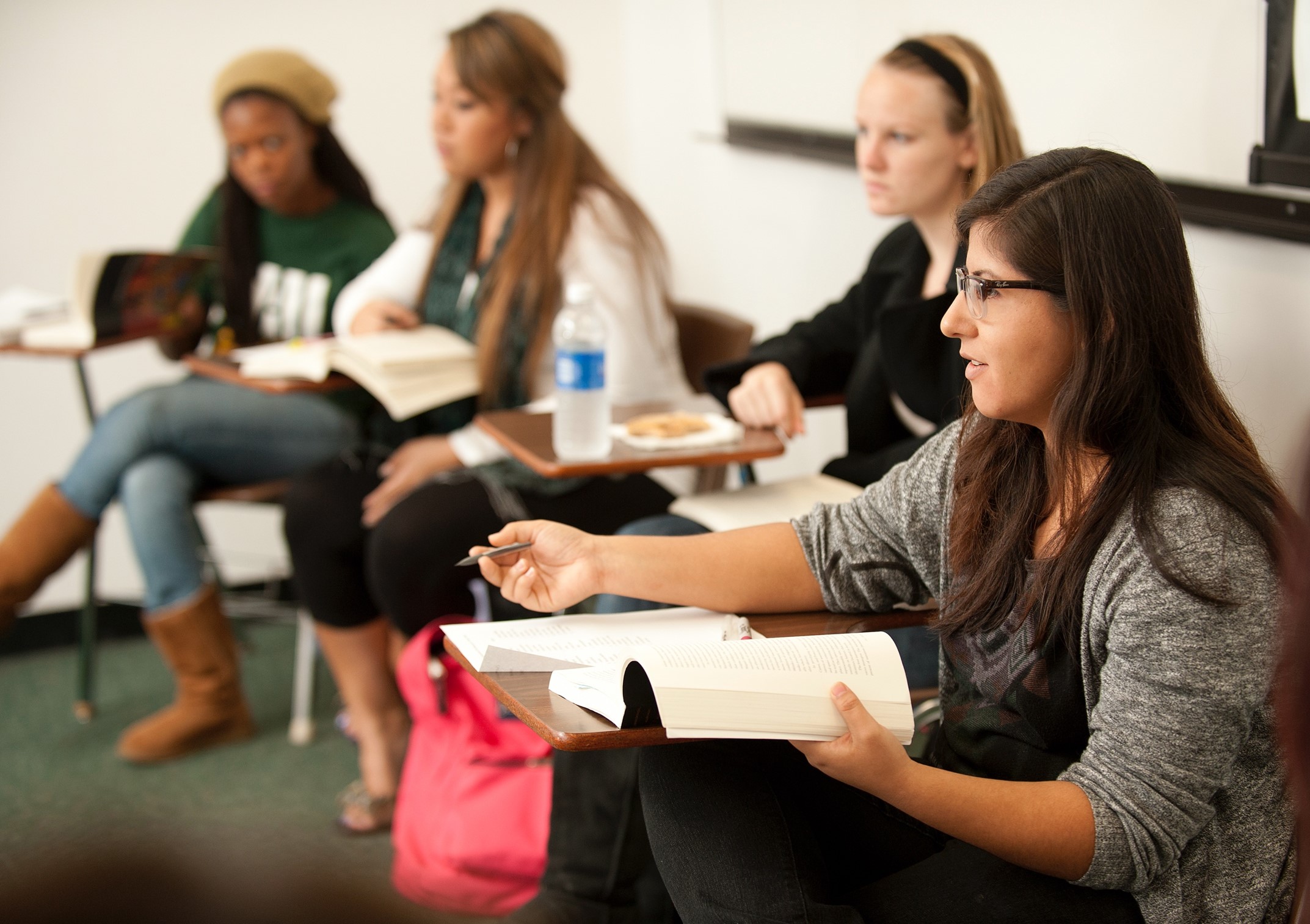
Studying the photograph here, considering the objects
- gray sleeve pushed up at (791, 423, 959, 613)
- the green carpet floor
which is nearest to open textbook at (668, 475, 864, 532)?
gray sleeve pushed up at (791, 423, 959, 613)

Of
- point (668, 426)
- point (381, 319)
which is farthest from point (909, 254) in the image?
point (381, 319)

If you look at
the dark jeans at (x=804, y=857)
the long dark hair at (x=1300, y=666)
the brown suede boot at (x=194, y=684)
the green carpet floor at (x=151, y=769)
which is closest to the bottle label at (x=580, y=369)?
the dark jeans at (x=804, y=857)

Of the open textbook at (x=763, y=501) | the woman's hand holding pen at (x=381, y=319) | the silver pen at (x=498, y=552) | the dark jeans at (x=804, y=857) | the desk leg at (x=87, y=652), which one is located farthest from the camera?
the desk leg at (x=87, y=652)

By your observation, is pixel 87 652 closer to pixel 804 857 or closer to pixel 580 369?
pixel 580 369

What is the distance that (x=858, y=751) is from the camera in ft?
3.38

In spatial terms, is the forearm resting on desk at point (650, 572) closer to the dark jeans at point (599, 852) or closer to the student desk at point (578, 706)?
the student desk at point (578, 706)

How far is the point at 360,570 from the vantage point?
8.07 ft

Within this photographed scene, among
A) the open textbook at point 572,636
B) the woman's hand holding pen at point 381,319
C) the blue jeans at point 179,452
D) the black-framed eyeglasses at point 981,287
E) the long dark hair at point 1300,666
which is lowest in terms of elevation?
the blue jeans at point 179,452

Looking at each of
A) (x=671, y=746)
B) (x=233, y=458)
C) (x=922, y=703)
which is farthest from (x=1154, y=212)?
(x=233, y=458)

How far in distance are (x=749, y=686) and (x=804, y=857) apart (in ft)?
0.97

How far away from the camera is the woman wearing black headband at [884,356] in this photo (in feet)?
5.31

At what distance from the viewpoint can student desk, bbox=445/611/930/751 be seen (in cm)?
106

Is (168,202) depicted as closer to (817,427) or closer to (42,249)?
(42,249)

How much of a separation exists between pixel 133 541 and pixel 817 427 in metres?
1.54
